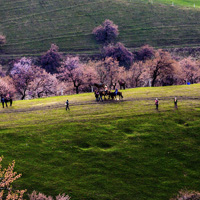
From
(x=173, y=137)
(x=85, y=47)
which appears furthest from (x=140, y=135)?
(x=85, y=47)

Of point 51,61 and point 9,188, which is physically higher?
point 51,61

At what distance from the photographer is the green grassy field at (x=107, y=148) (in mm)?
36688

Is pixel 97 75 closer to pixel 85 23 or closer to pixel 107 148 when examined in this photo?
pixel 107 148

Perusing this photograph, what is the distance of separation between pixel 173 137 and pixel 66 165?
813 inches

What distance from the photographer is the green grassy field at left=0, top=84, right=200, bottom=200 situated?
3669cm

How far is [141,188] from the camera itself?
3628 cm

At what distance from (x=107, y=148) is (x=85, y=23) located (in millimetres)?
125444

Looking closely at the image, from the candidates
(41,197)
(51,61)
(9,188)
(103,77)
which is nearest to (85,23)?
(51,61)

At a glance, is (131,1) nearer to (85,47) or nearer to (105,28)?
(105,28)

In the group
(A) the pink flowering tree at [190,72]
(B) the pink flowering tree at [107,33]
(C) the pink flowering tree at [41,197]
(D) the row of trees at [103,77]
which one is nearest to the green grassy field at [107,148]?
(C) the pink flowering tree at [41,197]

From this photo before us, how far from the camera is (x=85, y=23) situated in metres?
154

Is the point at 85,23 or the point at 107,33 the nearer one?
the point at 107,33

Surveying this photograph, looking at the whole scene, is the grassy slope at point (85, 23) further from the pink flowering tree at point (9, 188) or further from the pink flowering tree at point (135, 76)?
the pink flowering tree at point (9, 188)

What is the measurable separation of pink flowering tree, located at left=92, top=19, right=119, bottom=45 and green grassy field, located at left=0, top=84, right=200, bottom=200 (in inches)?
3663
